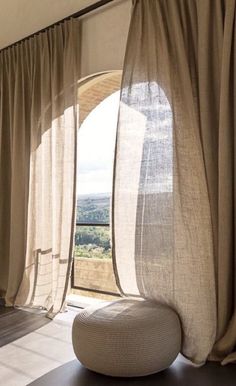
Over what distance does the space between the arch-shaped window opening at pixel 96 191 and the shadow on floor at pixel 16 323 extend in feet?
2.90

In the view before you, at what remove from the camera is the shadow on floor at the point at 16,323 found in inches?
117

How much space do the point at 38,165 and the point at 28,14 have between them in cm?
156

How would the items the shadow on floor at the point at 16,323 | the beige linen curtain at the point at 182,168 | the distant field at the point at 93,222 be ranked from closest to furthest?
the beige linen curtain at the point at 182,168 → the shadow on floor at the point at 16,323 → the distant field at the point at 93,222

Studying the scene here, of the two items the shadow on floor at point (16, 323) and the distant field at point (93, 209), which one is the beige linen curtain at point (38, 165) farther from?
the distant field at point (93, 209)

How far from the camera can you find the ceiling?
139 inches

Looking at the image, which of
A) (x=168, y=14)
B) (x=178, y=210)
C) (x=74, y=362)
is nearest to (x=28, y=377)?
(x=74, y=362)

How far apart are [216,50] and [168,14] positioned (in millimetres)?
499

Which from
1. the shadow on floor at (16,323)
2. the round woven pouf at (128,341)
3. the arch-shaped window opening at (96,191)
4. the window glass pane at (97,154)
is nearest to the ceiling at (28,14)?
the arch-shaped window opening at (96,191)

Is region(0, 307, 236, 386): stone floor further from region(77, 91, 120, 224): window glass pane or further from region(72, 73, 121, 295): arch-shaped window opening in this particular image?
region(77, 91, 120, 224): window glass pane

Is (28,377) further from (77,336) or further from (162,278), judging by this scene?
(162,278)

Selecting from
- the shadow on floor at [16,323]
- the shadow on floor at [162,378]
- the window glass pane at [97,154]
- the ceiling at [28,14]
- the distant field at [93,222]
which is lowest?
the shadow on floor at [16,323]

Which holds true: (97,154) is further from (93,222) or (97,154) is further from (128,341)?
(128,341)

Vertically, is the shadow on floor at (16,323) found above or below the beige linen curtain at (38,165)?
below

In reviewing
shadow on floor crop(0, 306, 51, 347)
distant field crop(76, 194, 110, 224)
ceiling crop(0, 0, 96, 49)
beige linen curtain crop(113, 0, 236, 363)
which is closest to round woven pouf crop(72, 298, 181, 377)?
beige linen curtain crop(113, 0, 236, 363)
